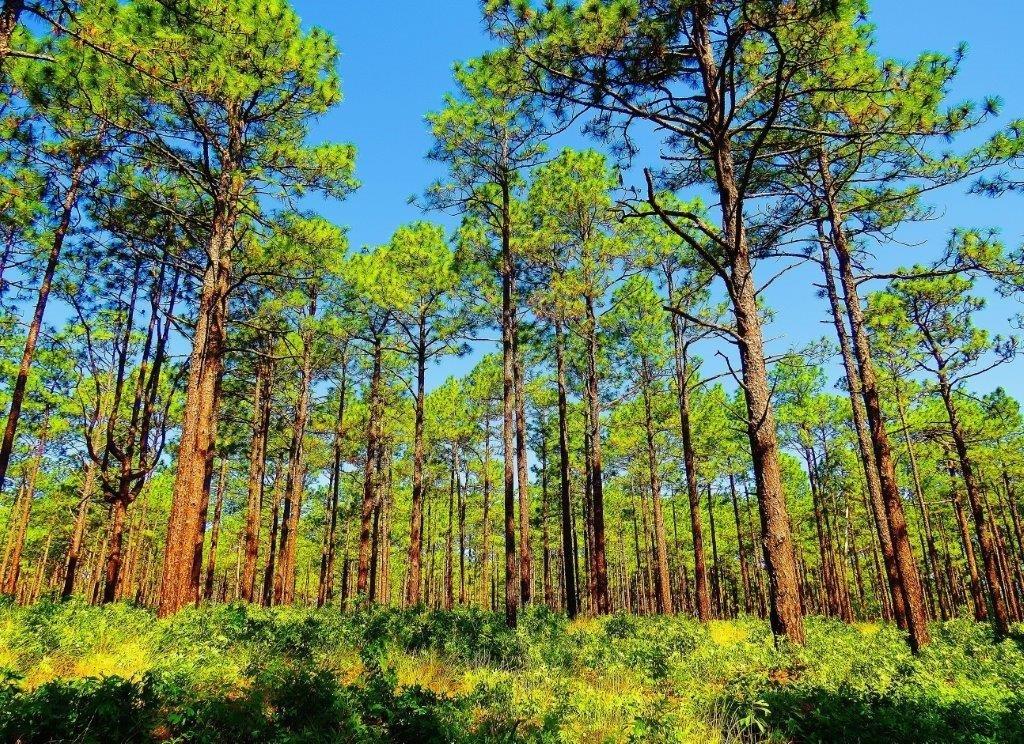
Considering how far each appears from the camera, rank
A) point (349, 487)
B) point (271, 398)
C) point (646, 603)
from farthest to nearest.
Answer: point (646, 603)
point (349, 487)
point (271, 398)

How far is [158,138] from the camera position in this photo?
10477 millimetres

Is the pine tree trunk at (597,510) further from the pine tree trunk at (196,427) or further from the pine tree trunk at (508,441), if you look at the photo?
the pine tree trunk at (196,427)

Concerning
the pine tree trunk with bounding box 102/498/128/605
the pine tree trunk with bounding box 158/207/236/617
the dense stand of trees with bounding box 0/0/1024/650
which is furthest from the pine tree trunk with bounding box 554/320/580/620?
the pine tree trunk with bounding box 102/498/128/605

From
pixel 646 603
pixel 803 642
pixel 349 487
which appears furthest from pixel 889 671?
pixel 646 603

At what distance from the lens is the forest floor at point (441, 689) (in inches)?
155

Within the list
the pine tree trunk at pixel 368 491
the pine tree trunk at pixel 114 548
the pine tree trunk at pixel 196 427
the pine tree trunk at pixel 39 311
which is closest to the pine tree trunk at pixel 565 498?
the pine tree trunk at pixel 368 491

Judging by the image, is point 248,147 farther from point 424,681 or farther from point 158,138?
point 424,681

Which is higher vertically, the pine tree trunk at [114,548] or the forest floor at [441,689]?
the pine tree trunk at [114,548]

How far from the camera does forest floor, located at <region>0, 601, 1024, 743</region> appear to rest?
12.9 feet

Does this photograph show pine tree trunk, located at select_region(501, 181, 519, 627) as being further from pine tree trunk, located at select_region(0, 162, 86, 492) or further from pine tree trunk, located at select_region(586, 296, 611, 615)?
pine tree trunk, located at select_region(0, 162, 86, 492)

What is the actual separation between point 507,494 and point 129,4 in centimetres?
1129

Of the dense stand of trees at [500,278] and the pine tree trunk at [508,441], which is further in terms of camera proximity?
the pine tree trunk at [508,441]

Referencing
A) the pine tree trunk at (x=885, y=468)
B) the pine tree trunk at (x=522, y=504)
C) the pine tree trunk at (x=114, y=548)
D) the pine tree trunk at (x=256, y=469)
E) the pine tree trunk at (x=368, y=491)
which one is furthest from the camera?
the pine tree trunk at (x=368, y=491)

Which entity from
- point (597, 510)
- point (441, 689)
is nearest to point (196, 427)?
point (441, 689)
